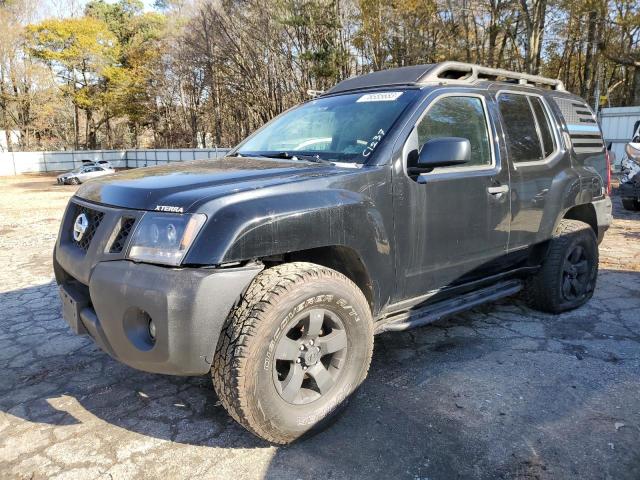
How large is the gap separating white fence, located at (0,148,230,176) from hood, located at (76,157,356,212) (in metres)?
31.4

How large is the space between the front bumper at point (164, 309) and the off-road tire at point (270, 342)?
0.26 feet

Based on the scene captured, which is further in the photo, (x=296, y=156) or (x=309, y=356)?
(x=296, y=156)

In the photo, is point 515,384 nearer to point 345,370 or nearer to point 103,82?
point 345,370

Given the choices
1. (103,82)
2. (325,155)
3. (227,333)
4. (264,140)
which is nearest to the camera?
(227,333)

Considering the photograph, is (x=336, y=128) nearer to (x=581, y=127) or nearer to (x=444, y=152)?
(x=444, y=152)

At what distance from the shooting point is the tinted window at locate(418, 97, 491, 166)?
308cm

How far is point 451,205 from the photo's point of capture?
309cm

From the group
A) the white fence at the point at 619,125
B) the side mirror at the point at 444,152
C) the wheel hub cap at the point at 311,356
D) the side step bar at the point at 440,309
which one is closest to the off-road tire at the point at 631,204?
the side step bar at the point at 440,309

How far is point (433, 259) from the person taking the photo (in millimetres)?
3064

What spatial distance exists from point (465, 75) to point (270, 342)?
258cm

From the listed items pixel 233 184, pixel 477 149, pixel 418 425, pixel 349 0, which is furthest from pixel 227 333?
pixel 349 0

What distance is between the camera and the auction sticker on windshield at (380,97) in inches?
125

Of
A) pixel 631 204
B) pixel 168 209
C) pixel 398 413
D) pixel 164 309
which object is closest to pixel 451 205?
pixel 398 413

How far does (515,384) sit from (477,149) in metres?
1.56
